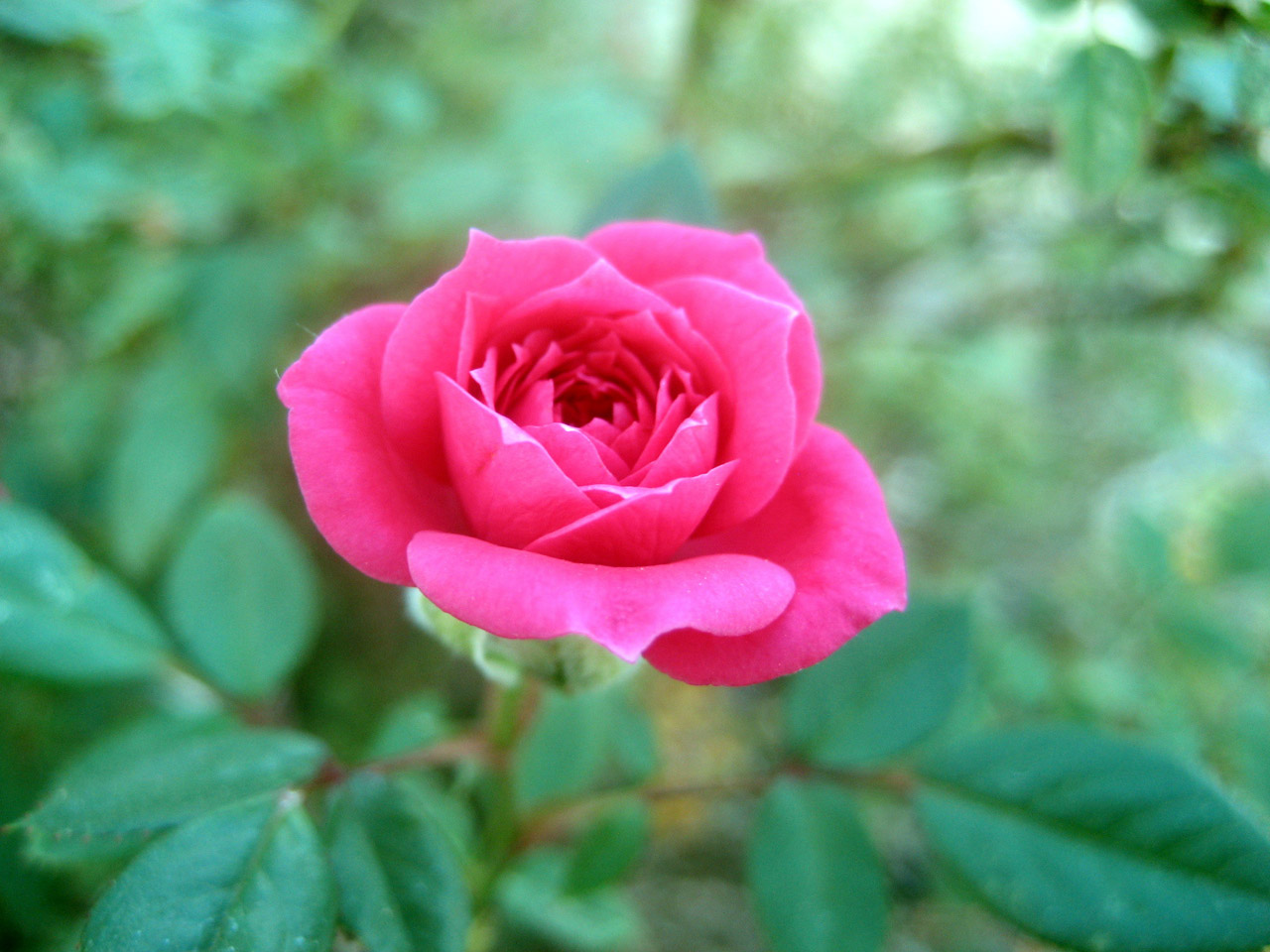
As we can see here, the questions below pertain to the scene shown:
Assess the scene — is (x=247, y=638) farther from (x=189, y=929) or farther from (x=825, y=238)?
(x=825, y=238)

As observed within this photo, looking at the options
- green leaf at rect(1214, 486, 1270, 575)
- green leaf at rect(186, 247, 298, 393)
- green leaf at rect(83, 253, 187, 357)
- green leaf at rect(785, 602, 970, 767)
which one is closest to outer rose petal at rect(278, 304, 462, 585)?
green leaf at rect(785, 602, 970, 767)

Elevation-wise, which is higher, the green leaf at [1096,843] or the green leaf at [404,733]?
the green leaf at [1096,843]

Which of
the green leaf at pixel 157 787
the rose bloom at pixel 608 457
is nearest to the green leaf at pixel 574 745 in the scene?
the green leaf at pixel 157 787

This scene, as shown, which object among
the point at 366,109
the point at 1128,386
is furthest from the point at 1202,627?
the point at 366,109

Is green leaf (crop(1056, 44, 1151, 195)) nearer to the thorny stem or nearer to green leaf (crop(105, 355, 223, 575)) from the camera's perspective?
the thorny stem

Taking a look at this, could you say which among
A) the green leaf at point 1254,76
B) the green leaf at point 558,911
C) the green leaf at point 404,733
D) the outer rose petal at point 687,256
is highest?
the green leaf at point 1254,76

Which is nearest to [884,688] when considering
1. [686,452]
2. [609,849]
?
[609,849]

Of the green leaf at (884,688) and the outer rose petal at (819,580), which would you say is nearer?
the outer rose petal at (819,580)

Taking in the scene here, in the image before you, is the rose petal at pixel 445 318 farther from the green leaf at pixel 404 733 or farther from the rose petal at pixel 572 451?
the green leaf at pixel 404 733
